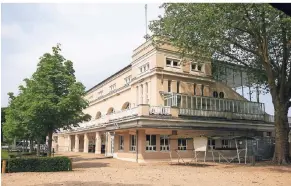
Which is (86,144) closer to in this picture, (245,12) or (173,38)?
(173,38)

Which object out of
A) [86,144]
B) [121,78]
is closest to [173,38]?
[121,78]

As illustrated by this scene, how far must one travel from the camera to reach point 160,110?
971 inches

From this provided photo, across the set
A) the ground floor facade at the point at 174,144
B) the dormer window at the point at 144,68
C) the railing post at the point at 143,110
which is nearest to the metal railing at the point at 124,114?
the railing post at the point at 143,110

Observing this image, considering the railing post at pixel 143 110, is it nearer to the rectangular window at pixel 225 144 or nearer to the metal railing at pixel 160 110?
the metal railing at pixel 160 110

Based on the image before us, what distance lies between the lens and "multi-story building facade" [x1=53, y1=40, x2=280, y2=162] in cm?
2441

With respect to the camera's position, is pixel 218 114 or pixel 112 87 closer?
pixel 218 114

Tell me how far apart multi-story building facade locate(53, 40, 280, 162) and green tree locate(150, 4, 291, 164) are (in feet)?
12.4

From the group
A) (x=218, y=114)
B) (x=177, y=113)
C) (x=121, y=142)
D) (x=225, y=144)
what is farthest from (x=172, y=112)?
(x=225, y=144)

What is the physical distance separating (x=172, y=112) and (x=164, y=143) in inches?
105

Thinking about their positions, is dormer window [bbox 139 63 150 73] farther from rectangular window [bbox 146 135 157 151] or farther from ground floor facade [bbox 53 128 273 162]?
rectangular window [bbox 146 135 157 151]

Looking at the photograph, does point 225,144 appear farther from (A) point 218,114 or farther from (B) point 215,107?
(B) point 215,107

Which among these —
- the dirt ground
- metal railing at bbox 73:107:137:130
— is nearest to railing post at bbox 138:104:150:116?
metal railing at bbox 73:107:137:130

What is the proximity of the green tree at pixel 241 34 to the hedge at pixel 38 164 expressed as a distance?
11373mm

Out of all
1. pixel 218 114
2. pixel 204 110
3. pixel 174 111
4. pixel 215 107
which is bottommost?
pixel 218 114
